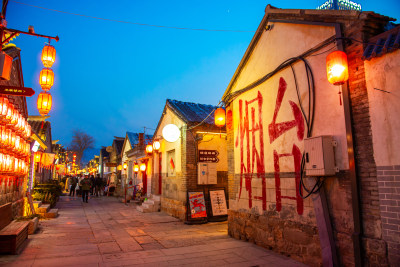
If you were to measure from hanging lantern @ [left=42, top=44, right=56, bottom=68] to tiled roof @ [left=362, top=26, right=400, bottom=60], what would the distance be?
940 cm

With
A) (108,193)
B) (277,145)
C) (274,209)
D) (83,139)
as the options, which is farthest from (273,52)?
(83,139)

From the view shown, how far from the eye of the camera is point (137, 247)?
721 cm

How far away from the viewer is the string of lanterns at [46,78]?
9.09 meters

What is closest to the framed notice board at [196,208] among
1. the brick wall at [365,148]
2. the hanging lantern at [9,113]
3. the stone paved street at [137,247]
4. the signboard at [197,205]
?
the signboard at [197,205]

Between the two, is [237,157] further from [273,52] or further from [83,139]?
[83,139]

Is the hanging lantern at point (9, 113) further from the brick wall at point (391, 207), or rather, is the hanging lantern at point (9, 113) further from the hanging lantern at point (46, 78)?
the brick wall at point (391, 207)

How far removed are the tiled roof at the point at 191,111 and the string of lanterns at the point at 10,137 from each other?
21.6 feet

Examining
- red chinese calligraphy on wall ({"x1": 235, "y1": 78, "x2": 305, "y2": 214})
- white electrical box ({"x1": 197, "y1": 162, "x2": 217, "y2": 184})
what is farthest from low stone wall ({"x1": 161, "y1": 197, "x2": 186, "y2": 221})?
red chinese calligraphy on wall ({"x1": 235, "y1": 78, "x2": 305, "y2": 214})

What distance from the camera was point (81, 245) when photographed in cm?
736

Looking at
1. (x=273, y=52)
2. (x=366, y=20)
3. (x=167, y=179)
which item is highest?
(x=273, y=52)

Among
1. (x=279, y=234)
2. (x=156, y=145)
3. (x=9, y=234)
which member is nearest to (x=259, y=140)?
(x=279, y=234)

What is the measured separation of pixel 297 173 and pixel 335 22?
3295 mm

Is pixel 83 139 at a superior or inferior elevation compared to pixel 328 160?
superior

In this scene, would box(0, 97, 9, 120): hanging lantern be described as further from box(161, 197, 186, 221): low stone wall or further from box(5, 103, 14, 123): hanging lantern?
box(161, 197, 186, 221): low stone wall
